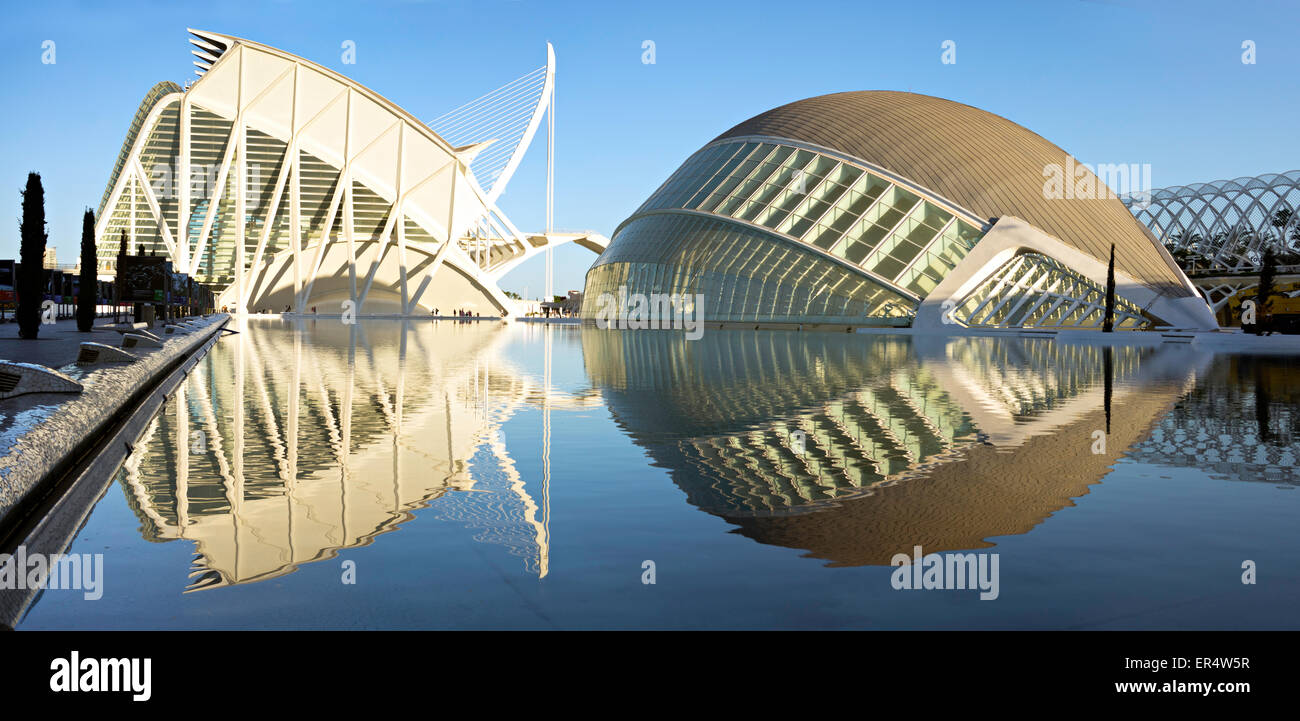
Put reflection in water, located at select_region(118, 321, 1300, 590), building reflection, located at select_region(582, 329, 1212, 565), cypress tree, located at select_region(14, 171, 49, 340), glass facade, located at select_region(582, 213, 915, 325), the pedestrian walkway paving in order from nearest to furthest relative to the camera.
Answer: reflection in water, located at select_region(118, 321, 1300, 590)
building reflection, located at select_region(582, 329, 1212, 565)
the pedestrian walkway paving
cypress tree, located at select_region(14, 171, 49, 340)
glass facade, located at select_region(582, 213, 915, 325)

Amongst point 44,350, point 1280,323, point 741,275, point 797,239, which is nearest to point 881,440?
point 44,350

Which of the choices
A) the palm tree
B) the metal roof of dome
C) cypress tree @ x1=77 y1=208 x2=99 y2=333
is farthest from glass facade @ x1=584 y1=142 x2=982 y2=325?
cypress tree @ x1=77 y1=208 x2=99 y2=333

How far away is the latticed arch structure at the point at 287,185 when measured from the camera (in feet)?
241

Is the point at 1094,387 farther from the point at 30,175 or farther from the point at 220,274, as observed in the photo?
the point at 220,274

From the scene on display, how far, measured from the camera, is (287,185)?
3076 inches

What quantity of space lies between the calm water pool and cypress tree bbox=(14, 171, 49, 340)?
9543mm

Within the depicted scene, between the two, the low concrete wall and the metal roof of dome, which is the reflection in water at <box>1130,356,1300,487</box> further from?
the metal roof of dome

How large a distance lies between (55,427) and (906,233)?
146ft

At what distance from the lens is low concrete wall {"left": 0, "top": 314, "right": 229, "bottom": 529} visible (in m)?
6.01

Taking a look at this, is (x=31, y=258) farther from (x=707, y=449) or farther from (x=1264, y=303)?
(x=1264, y=303)

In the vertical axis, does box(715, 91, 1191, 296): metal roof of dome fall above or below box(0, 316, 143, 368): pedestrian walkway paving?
above

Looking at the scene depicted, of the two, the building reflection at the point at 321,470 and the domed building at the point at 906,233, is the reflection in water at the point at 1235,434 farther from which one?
the domed building at the point at 906,233

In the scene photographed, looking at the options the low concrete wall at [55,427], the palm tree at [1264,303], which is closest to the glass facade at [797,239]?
the palm tree at [1264,303]
